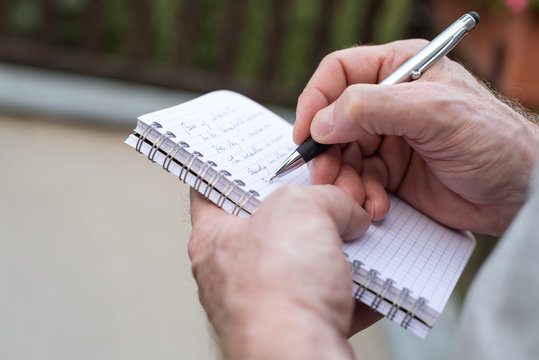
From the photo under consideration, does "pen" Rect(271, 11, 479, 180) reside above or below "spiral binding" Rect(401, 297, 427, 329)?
above

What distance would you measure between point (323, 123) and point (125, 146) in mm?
1756

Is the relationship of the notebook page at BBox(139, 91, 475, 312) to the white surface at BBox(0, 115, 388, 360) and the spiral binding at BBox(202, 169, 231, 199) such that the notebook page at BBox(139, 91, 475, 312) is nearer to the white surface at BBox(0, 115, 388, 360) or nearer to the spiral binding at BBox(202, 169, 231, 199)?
the spiral binding at BBox(202, 169, 231, 199)

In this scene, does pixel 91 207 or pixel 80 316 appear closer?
pixel 80 316

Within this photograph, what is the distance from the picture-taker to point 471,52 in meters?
1.95

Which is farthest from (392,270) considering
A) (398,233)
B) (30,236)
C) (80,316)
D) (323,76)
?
(30,236)

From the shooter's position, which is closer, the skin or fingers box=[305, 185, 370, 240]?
the skin

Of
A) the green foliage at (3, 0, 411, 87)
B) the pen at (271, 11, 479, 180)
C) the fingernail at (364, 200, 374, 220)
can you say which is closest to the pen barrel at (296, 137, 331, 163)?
the pen at (271, 11, 479, 180)

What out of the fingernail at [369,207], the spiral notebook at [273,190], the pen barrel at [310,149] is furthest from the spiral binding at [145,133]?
the fingernail at [369,207]

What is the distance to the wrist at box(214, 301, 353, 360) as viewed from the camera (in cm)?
56

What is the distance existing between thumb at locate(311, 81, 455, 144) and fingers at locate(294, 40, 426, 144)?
12 centimetres

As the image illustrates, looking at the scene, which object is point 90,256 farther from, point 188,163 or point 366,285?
point 366,285

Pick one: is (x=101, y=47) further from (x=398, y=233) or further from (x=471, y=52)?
(x=398, y=233)

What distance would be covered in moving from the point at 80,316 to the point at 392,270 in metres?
1.29

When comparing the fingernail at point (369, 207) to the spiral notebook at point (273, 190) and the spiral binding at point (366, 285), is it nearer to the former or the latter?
the spiral notebook at point (273, 190)
